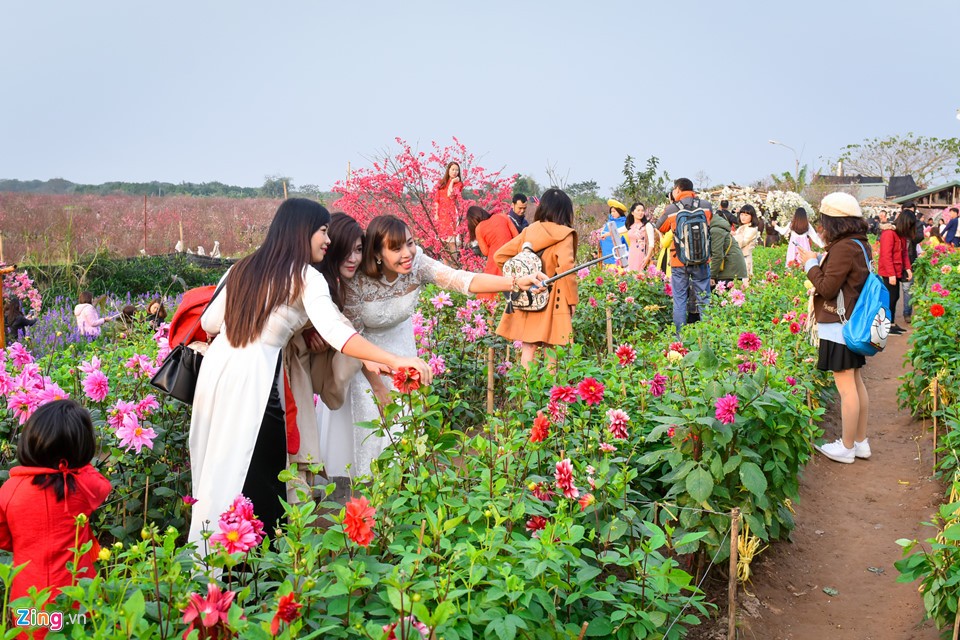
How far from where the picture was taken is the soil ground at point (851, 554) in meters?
3.34

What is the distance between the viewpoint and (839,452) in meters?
5.31

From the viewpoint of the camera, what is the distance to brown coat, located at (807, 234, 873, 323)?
15.1 ft

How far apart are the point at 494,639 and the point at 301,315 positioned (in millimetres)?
1581

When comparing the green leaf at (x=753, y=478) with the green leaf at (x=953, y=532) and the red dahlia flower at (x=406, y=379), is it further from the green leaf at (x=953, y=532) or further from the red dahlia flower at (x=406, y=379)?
the red dahlia flower at (x=406, y=379)

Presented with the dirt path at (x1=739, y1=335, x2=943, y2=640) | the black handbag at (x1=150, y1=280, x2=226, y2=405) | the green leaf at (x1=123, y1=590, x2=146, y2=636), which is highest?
the black handbag at (x1=150, y1=280, x2=226, y2=405)

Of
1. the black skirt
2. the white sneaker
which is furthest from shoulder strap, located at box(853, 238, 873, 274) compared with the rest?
the white sneaker

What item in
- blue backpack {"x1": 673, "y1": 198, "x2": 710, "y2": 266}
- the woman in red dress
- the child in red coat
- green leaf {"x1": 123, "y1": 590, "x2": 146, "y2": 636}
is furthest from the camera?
the woman in red dress

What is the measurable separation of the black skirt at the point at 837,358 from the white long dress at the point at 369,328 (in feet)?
7.70

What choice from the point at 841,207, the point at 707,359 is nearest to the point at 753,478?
the point at 707,359

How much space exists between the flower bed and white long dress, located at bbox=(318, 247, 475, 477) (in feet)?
2.05

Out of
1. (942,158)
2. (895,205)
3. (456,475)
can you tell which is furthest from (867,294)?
(942,158)

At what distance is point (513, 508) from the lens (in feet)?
7.34

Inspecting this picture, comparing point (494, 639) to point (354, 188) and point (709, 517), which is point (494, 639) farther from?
point (354, 188)

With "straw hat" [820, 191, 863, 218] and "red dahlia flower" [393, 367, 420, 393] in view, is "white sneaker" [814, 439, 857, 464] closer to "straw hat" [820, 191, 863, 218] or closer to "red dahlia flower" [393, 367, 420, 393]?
"straw hat" [820, 191, 863, 218]
